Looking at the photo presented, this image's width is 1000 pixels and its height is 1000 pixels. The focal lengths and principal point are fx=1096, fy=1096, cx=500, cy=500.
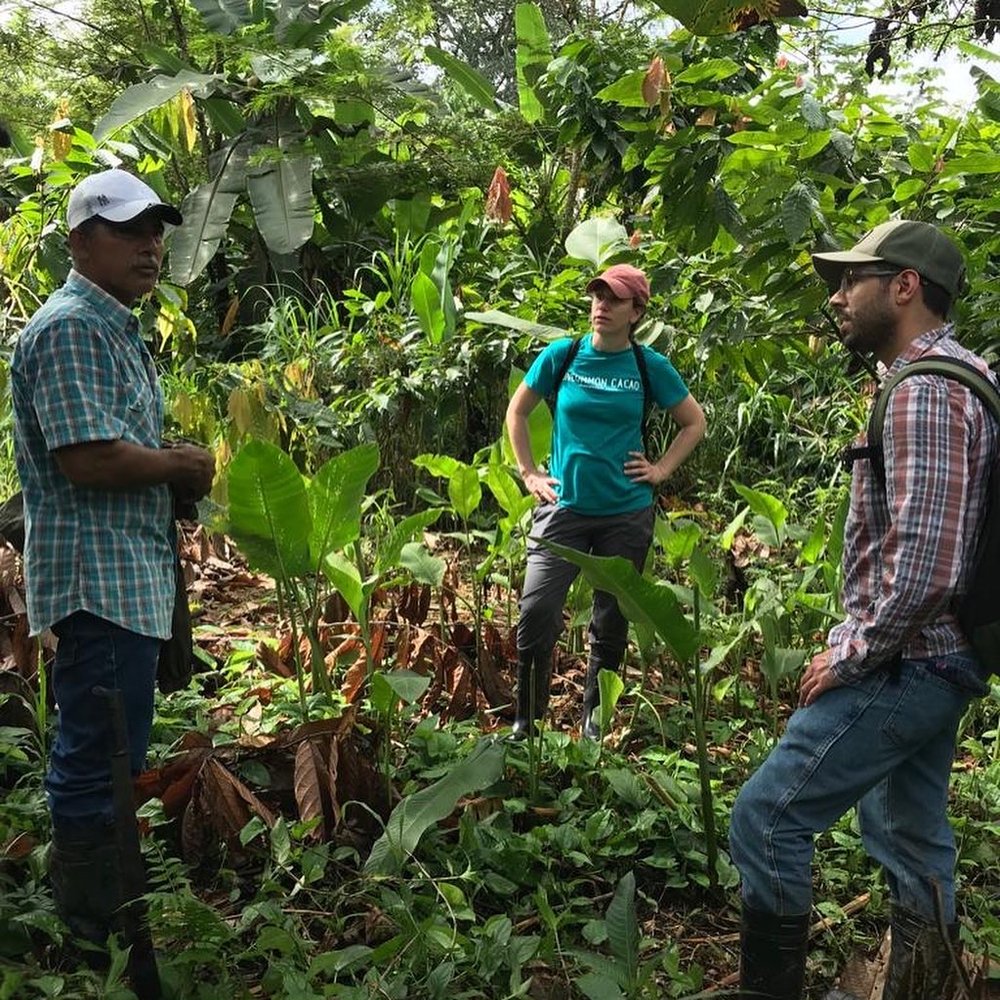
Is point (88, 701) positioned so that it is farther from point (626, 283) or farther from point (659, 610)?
point (626, 283)

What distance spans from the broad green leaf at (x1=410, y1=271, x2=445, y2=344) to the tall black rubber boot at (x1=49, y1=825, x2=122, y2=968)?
405 centimetres

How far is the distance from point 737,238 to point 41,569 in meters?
2.00

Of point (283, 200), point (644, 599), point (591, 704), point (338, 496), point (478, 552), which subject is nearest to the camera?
point (644, 599)

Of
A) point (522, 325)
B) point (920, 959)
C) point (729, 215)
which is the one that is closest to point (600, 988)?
point (920, 959)

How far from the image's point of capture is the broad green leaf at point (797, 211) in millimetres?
2807

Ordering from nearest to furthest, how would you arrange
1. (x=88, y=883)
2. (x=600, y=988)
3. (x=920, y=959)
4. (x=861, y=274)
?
1. (x=920, y=959)
2. (x=600, y=988)
3. (x=861, y=274)
4. (x=88, y=883)

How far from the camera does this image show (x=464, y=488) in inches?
174

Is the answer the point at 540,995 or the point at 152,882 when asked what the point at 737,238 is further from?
the point at 152,882

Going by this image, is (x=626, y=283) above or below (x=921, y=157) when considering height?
below

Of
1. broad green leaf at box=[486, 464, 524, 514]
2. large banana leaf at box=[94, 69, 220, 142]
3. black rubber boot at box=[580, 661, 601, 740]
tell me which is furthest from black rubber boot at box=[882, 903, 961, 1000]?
large banana leaf at box=[94, 69, 220, 142]

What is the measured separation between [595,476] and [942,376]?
1.88 metres

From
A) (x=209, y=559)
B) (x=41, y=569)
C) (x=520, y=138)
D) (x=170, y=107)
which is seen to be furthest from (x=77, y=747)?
(x=520, y=138)

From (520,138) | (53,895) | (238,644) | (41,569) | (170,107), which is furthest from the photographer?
(520,138)

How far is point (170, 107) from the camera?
6543 mm
